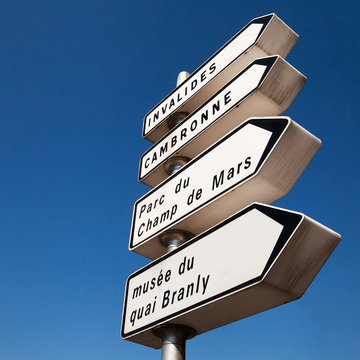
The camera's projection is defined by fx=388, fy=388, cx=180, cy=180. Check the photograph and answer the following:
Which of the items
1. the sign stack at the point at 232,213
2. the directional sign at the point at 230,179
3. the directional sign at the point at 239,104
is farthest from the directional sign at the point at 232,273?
the directional sign at the point at 239,104

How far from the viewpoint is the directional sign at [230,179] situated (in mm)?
1841

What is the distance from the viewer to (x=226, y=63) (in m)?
3.03

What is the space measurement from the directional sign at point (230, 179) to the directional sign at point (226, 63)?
943 mm

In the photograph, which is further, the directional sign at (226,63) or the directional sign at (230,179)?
the directional sign at (226,63)

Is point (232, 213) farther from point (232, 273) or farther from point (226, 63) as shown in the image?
point (226, 63)

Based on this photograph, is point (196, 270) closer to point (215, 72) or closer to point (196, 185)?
point (196, 185)

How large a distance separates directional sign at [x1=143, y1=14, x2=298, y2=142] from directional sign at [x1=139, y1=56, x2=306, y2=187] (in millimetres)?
377

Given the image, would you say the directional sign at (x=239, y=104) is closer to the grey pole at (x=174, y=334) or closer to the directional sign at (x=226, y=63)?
the directional sign at (x=226, y=63)

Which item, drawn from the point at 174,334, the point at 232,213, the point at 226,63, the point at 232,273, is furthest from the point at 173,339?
the point at 226,63

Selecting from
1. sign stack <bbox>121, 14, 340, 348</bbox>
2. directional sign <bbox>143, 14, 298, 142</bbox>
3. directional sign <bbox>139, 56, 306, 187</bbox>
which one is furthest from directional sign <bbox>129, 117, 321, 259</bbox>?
directional sign <bbox>143, 14, 298, 142</bbox>

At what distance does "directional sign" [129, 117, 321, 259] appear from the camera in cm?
184

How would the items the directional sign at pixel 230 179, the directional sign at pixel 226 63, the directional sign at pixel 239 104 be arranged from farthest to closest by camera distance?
the directional sign at pixel 226 63, the directional sign at pixel 239 104, the directional sign at pixel 230 179

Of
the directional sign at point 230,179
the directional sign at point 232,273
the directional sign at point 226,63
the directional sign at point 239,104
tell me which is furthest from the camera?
the directional sign at point 226,63

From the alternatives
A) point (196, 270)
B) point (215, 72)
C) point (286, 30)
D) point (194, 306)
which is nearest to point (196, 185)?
point (196, 270)
